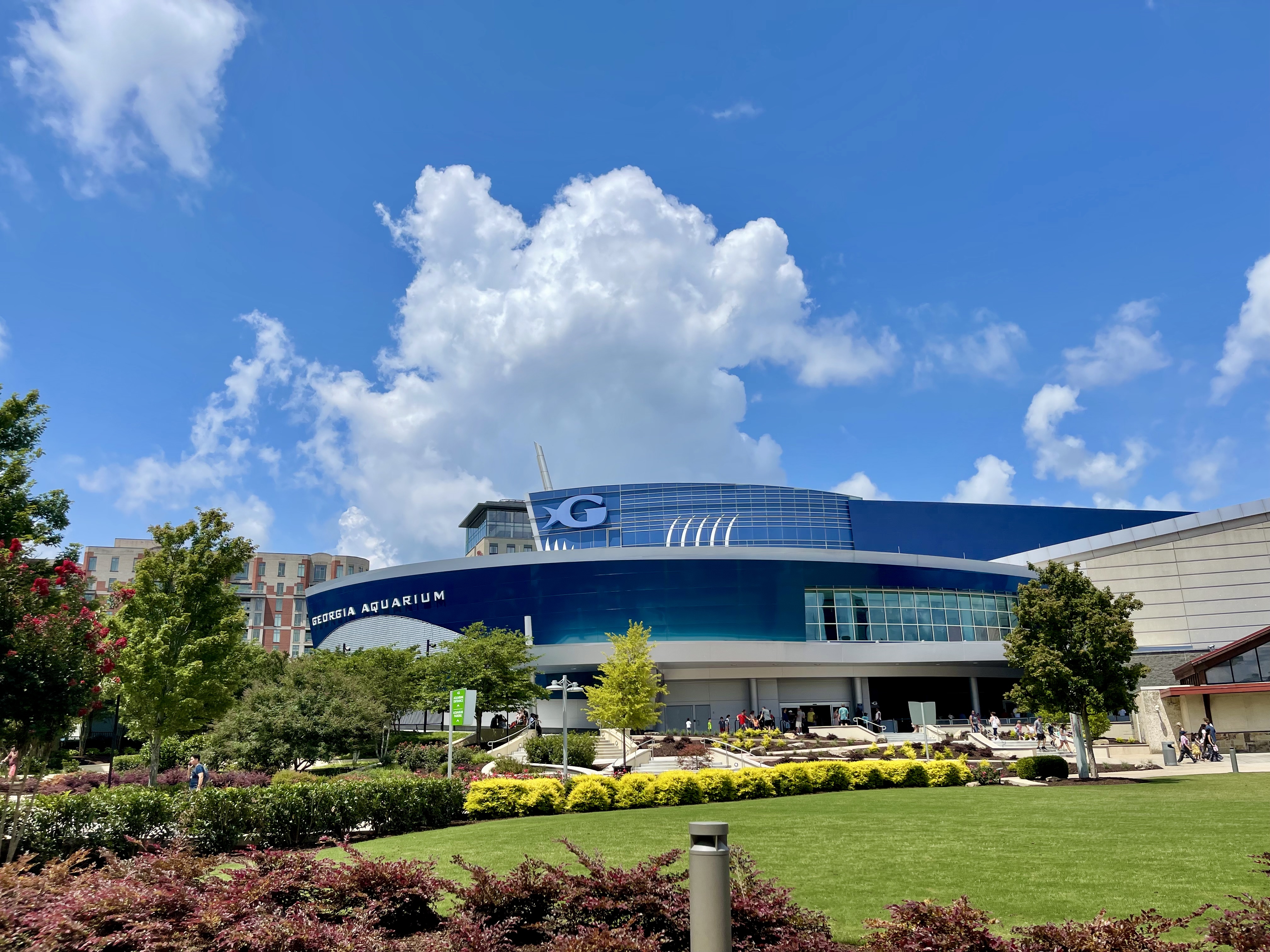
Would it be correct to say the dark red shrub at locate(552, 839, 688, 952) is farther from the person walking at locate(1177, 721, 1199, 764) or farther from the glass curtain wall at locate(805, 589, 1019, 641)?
the glass curtain wall at locate(805, 589, 1019, 641)

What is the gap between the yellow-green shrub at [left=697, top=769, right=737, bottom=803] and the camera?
25.1 meters

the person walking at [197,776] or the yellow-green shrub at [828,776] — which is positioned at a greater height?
the person walking at [197,776]

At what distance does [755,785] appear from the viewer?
26266 millimetres

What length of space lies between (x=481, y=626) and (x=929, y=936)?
49098mm

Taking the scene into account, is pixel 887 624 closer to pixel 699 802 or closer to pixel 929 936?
pixel 699 802

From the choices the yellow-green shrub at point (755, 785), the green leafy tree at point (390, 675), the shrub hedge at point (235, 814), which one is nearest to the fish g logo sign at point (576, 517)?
the green leafy tree at point (390, 675)

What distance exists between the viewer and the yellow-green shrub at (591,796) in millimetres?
23016

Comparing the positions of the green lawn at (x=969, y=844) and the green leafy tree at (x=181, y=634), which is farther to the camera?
the green leafy tree at (x=181, y=634)

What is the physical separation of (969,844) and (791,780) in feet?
41.9

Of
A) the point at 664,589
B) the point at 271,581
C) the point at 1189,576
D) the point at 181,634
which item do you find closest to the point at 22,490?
the point at 181,634

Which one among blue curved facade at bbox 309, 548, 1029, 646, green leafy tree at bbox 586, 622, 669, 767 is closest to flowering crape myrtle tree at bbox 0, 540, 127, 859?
green leafy tree at bbox 586, 622, 669, 767

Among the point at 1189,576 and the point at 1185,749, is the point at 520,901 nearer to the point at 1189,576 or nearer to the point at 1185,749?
the point at 1185,749

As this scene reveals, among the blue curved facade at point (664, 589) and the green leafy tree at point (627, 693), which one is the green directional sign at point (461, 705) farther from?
the blue curved facade at point (664, 589)

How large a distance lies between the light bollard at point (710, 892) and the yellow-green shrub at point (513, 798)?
1838 centimetres
